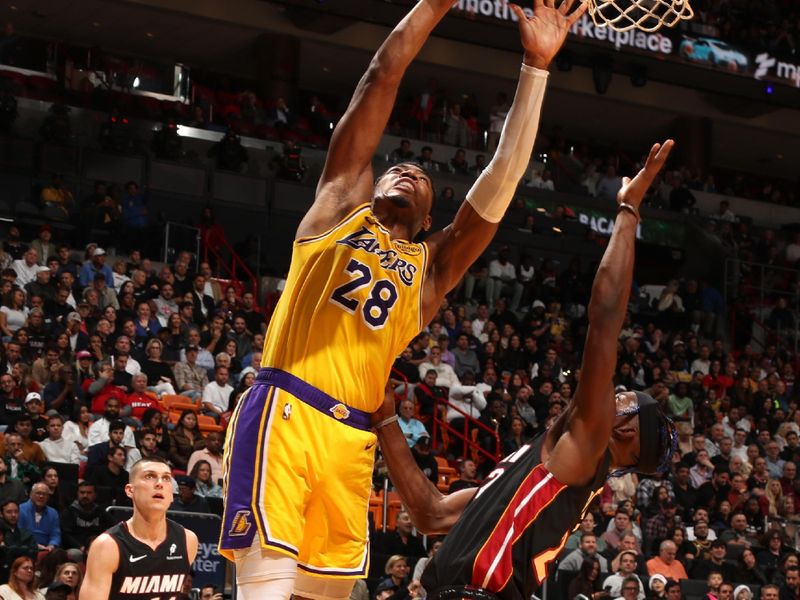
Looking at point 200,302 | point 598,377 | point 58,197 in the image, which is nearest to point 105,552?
point 598,377

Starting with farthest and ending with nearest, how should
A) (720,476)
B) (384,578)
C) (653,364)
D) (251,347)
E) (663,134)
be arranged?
(663,134) < (653,364) < (720,476) < (251,347) < (384,578)

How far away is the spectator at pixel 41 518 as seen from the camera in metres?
11.3

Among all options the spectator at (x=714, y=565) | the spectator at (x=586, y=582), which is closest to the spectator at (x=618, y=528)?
the spectator at (x=714, y=565)

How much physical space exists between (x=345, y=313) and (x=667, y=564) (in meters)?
10.9

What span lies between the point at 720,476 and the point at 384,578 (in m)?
6.71

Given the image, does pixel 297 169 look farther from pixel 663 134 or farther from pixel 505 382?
pixel 663 134

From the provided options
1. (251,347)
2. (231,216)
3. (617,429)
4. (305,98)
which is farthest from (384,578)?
(305,98)

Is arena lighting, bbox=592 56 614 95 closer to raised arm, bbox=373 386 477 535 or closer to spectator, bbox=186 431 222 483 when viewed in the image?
spectator, bbox=186 431 222 483

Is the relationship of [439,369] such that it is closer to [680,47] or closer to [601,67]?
[601,67]

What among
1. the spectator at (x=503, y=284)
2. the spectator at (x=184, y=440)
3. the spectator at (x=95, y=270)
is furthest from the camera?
the spectator at (x=503, y=284)

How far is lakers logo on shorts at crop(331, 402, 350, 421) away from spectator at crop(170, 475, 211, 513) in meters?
7.90

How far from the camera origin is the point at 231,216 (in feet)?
69.3

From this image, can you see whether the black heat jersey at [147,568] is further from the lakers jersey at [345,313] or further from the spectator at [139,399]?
the spectator at [139,399]

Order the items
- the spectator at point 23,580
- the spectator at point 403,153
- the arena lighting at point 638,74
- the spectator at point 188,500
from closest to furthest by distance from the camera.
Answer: the spectator at point 23,580
the spectator at point 188,500
the spectator at point 403,153
the arena lighting at point 638,74
